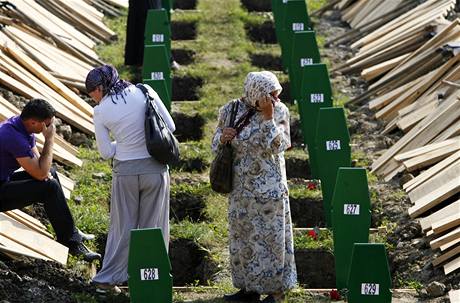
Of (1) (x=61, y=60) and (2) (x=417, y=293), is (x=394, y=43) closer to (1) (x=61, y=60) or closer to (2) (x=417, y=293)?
(1) (x=61, y=60)

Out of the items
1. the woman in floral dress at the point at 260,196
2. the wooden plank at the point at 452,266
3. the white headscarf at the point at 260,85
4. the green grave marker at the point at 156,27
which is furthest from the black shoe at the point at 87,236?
the green grave marker at the point at 156,27

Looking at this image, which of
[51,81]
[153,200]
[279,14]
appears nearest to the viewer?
[153,200]

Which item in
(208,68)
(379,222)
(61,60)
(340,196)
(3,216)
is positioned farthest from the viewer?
(208,68)

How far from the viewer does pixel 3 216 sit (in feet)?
50.0

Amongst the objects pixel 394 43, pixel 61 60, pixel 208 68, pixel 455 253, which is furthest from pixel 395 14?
pixel 455 253

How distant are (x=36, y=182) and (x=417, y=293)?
3.67 m

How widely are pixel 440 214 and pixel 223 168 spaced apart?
3.14 m

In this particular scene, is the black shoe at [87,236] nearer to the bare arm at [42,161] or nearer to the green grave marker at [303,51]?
the bare arm at [42,161]

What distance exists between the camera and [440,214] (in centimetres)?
1576

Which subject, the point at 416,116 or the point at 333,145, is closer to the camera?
the point at 333,145

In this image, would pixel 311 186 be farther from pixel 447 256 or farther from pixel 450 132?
pixel 447 256

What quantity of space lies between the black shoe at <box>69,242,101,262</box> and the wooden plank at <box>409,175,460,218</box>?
3.52 m

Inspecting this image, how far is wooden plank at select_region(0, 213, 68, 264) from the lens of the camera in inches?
581

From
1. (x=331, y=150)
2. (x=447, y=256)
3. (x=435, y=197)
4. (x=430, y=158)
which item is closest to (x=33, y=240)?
(x=331, y=150)
